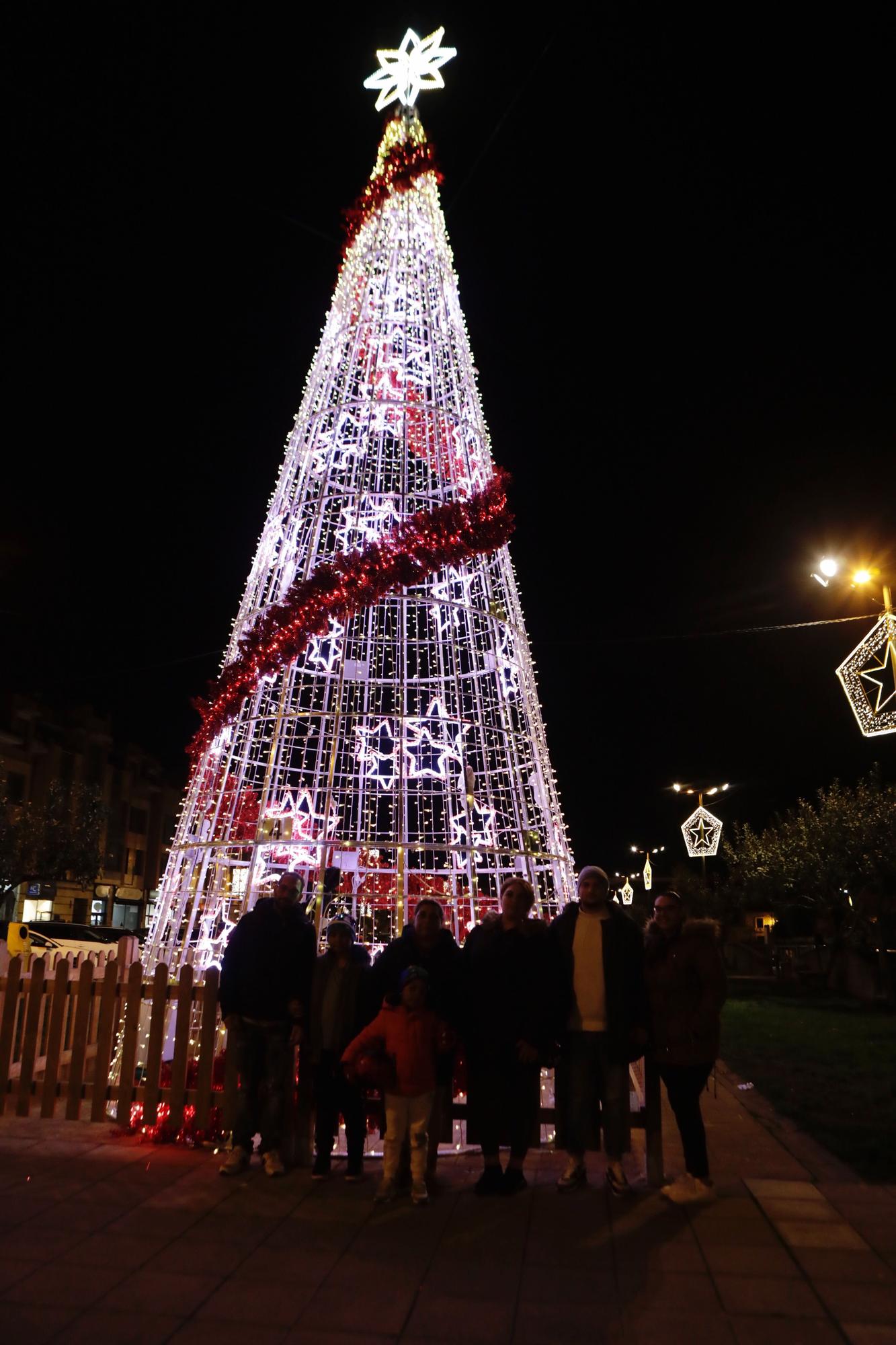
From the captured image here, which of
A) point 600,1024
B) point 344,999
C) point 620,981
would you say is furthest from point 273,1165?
point 620,981

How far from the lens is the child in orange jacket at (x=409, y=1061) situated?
15.6 feet

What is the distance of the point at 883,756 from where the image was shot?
102 feet

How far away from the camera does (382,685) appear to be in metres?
7.84

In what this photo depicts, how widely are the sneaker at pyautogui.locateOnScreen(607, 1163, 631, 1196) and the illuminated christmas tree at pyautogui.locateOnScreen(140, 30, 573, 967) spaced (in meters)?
1.94

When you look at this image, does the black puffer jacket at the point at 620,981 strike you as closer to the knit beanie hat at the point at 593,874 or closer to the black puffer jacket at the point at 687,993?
the black puffer jacket at the point at 687,993

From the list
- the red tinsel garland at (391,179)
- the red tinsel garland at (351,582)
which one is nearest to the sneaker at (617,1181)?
the red tinsel garland at (351,582)

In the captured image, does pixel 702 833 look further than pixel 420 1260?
Yes

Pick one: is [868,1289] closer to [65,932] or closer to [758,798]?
[65,932]

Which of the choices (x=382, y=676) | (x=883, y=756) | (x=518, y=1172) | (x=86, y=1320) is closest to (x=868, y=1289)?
(x=518, y=1172)

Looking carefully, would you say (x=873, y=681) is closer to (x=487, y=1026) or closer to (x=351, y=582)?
(x=351, y=582)

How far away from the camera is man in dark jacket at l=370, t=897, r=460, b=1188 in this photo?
502cm

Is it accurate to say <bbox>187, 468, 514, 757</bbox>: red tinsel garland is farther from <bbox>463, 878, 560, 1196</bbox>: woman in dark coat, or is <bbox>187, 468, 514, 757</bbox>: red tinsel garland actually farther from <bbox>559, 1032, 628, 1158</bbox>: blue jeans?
<bbox>559, 1032, 628, 1158</bbox>: blue jeans

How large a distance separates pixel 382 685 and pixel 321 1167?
12.6ft

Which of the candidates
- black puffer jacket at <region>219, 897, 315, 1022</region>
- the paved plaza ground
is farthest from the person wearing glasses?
black puffer jacket at <region>219, 897, 315, 1022</region>
